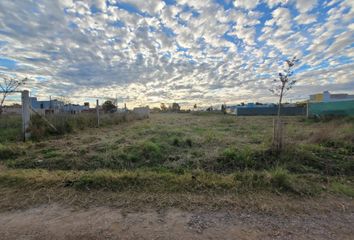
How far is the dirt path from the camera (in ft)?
7.32

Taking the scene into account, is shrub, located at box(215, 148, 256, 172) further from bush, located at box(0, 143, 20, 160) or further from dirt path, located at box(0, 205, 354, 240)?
bush, located at box(0, 143, 20, 160)

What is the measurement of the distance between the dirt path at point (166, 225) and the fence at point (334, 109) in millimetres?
22048

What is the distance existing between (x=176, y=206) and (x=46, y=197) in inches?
85.4

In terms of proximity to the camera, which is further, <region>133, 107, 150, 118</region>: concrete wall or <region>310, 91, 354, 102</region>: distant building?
<region>310, 91, 354, 102</region>: distant building

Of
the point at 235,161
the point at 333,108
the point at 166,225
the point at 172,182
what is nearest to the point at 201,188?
the point at 172,182

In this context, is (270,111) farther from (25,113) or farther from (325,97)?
(25,113)

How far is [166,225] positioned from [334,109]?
24.7m

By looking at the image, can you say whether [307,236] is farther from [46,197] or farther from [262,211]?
[46,197]

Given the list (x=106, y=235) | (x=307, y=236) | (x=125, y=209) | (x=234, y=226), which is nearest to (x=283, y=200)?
(x=307, y=236)

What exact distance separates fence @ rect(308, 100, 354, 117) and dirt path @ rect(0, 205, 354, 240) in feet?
72.3

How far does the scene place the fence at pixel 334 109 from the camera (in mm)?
19000

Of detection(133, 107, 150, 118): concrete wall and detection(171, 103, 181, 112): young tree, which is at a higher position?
detection(171, 103, 181, 112): young tree

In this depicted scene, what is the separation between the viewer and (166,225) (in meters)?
2.42

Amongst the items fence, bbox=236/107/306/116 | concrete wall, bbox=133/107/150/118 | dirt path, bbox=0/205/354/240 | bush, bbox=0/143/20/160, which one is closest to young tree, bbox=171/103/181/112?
fence, bbox=236/107/306/116
